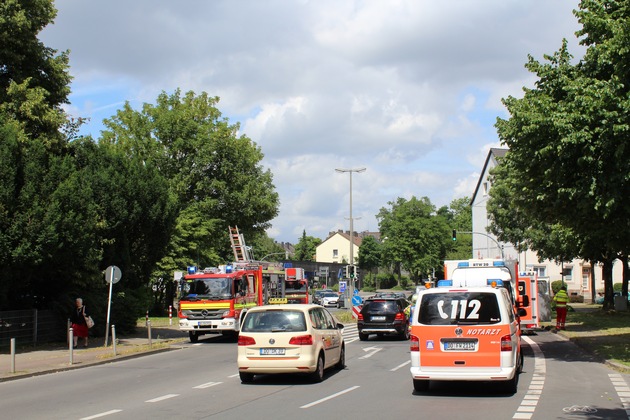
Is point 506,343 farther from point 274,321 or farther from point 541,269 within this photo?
point 541,269

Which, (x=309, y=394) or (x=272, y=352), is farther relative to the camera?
(x=272, y=352)

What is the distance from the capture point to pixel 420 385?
40.4 feet

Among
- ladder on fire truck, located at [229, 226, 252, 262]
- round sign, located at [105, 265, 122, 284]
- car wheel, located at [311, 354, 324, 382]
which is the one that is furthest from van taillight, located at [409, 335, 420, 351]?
ladder on fire truck, located at [229, 226, 252, 262]

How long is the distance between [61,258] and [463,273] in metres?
13.0

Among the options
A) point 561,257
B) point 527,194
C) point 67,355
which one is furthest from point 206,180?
point 527,194

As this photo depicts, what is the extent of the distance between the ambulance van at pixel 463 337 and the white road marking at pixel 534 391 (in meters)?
0.45

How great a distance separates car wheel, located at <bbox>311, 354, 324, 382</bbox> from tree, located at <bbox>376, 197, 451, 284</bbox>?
97404 mm

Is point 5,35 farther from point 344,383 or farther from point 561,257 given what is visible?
point 561,257

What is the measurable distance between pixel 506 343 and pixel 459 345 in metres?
0.78

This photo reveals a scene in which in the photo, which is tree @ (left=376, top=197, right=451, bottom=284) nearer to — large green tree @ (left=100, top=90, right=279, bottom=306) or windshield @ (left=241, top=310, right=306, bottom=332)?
large green tree @ (left=100, top=90, right=279, bottom=306)

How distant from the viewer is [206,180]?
47.4 meters

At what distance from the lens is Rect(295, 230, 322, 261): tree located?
161 meters

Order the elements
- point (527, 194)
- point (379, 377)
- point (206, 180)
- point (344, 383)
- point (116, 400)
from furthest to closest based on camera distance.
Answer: point (206, 180) < point (527, 194) < point (379, 377) < point (344, 383) < point (116, 400)

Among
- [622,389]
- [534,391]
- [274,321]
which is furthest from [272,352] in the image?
[622,389]
